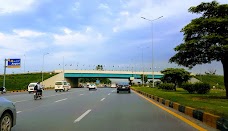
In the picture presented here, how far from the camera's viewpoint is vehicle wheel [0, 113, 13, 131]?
24.3ft

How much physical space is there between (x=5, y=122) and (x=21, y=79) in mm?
98140

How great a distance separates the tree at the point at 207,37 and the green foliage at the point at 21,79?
2757 inches

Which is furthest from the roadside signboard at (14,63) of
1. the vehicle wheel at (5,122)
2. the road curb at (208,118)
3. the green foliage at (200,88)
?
the vehicle wheel at (5,122)

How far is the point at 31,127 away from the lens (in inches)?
369

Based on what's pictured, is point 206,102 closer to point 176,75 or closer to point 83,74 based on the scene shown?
point 176,75

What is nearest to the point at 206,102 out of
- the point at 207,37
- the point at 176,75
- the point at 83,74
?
the point at 207,37

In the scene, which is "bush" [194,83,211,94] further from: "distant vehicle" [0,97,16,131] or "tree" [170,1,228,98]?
"distant vehicle" [0,97,16,131]

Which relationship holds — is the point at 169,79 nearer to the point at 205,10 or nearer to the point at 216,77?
the point at 205,10

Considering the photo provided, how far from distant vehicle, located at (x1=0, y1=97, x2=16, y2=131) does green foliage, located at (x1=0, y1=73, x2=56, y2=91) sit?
8226 cm

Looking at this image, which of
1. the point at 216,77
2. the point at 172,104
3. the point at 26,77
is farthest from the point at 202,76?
the point at 172,104

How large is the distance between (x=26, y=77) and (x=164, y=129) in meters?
101

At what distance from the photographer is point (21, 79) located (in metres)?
102

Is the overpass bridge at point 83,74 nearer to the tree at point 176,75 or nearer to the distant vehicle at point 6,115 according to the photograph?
the tree at point 176,75

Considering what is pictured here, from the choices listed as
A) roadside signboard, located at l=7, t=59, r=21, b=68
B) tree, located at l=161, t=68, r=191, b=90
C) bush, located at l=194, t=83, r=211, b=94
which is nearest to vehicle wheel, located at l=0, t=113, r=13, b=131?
bush, located at l=194, t=83, r=211, b=94
